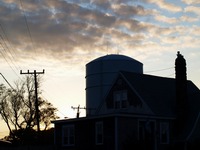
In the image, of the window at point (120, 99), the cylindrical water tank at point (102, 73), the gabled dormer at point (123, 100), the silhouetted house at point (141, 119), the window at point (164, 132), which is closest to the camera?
the silhouetted house at point (141, 119)

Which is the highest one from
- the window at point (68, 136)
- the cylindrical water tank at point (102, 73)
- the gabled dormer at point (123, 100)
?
the cylindrical water tank at point (102, 73)

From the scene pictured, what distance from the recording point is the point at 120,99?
49312mm

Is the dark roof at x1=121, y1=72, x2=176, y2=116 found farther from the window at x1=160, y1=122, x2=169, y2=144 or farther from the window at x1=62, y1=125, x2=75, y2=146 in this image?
the window at x1=62, y1=125, x2=75, y2=146

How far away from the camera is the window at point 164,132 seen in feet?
148

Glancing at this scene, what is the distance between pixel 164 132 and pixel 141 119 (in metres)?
3.25

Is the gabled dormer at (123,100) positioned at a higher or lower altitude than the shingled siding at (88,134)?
higher

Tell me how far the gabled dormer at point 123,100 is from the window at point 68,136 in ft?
18.3

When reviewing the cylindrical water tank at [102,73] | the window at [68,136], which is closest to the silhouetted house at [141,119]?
the window at [68,136]

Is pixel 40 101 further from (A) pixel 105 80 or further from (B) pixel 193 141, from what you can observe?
(B) pixel 193 141

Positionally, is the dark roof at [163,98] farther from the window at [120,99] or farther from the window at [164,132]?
the window at [120,99]

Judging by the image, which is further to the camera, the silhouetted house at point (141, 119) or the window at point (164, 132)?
the window at point (164, 132)

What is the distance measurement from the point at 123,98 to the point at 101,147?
7729 mm

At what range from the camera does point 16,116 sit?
82.9 metres

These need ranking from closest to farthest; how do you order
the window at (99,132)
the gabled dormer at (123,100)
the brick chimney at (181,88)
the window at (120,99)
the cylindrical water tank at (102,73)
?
the window at (99,132)
the brick chimney at (181,88)
the gabled dormer at (123,100)
the window at (120,99)
the cylindrical water tank at (102,73)
